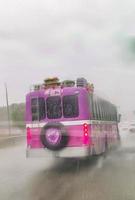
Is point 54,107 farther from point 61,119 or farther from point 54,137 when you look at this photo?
point 54,137

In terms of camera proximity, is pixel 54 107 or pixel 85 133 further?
pixel 54 107

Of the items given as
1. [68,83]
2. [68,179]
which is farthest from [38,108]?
[68,179]

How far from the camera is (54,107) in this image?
15.3 m

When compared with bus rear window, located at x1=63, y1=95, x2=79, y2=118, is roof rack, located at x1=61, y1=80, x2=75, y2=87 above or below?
above

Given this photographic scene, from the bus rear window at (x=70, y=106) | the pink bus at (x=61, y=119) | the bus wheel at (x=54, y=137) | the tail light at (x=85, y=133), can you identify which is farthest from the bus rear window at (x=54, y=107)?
the tail light at (x=85, y=133)

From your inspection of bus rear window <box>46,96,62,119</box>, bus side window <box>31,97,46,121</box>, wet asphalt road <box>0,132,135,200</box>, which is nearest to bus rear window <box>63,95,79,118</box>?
bus rear window <box>46,96,62,119</box>

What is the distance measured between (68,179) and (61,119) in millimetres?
2437

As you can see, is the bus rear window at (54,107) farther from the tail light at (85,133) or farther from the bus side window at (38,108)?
the tail light at (85,133)

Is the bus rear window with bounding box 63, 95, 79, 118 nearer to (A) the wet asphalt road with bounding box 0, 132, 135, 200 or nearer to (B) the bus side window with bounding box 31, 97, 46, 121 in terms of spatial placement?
(B) the bus side window with bounding box 31, 97, 46, 121

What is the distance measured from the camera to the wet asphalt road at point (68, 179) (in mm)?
10164

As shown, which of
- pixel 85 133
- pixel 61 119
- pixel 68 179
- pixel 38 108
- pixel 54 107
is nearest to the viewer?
pixel 68 179

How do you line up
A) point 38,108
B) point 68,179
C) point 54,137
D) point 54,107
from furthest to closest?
1. point 38,108
2. point 54,107
3. point 54,137
4. point 68,179

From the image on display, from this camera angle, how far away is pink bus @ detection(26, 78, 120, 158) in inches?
581

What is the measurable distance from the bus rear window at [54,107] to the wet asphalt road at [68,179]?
5.49 feet
